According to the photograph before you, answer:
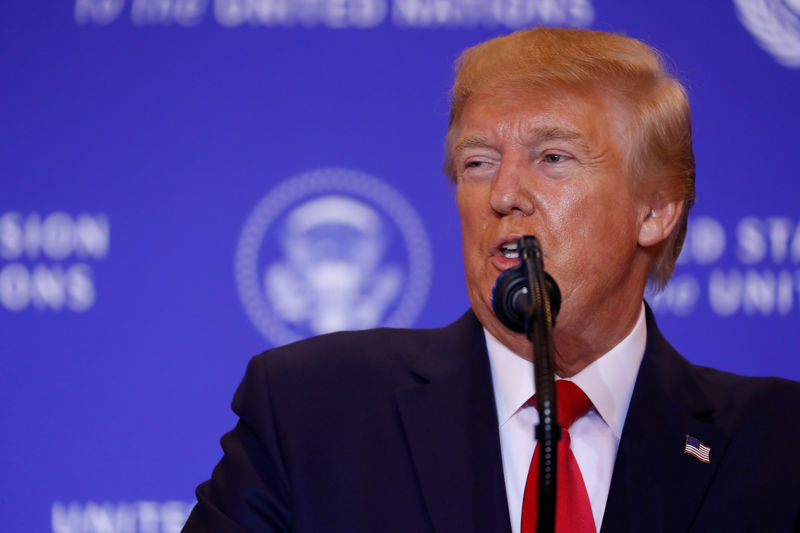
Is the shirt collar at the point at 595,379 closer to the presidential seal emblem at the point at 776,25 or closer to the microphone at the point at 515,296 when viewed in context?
the microphone at the point at 515,296

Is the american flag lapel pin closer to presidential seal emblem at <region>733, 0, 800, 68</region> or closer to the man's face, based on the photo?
the man's face

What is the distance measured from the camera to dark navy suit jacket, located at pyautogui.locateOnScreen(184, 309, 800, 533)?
5.34 feet

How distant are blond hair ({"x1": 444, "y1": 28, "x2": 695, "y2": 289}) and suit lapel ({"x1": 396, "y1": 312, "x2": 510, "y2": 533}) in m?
0.46

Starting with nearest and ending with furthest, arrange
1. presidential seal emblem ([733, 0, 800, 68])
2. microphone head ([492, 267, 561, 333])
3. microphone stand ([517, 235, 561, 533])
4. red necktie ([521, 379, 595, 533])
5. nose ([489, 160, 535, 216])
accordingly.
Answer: microphone stand ([517, 235, 561, 533]) → microphone head ([492, 267, 561, 333]) → red necktie ([521, 379, 595, 533]) → nose ([489, 160, 535, 216]) → presidential seal emblem ([733, 0, 800, 68])

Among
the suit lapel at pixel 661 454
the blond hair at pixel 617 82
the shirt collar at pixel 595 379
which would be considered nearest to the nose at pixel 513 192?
the blond hair at pixel 617 82

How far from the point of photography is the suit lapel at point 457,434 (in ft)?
5.24

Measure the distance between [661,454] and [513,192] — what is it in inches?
21.1

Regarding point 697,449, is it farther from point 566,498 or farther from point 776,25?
point 776,25

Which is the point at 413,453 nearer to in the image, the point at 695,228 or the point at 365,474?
the point at 365,474

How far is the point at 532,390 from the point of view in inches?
68.0

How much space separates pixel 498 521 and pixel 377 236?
1151 mm

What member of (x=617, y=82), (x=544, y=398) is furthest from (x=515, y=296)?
(x=617, y=82)

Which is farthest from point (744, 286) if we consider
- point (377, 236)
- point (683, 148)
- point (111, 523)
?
point (111, 523)

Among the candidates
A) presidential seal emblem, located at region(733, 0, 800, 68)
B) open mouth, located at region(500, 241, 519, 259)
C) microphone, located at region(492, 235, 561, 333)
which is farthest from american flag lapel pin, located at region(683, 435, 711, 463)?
presidential seal emblem, located at region(733, 0, 800, 68)
